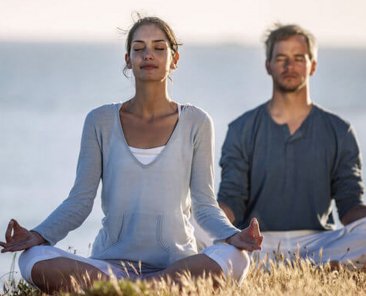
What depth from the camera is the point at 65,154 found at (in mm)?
26734

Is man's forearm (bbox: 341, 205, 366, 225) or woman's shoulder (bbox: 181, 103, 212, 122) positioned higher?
woman's shoulder (bbox: 181, 103, 212, 122)

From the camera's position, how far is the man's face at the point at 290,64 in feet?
33.4

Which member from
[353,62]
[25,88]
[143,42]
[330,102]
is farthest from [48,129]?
[353,62]

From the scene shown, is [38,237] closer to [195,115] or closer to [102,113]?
[102,113]

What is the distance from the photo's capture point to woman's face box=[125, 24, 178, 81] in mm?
8086

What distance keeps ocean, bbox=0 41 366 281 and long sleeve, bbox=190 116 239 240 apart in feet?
1.71

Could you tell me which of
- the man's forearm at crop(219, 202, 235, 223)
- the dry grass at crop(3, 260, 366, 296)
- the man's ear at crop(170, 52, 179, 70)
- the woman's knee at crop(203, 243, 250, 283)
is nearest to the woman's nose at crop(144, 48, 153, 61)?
the man's ear at crop(170, 52, 179, 70)

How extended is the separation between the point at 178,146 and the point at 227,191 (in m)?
2.01

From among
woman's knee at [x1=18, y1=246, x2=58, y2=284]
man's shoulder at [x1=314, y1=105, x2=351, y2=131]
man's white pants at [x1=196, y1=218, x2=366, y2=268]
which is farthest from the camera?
man's shoulder at [x1=314, y1=105, x2=351, y2=131]

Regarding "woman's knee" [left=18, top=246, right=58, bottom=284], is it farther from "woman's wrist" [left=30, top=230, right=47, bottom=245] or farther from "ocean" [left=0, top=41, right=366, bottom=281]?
"ocean" [left=0, top=41, right=366, bottom=281]

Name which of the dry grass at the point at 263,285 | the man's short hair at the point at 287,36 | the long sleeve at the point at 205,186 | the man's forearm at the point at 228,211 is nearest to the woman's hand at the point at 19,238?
the dry grass at the point at 263,285

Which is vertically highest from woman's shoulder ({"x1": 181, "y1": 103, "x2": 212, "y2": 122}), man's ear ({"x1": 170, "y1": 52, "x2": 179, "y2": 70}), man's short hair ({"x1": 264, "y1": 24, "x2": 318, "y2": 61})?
man's short hair ({"x1": 264, "y1": 24, "x2": 318, "y2": 61})

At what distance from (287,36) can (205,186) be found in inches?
98.3

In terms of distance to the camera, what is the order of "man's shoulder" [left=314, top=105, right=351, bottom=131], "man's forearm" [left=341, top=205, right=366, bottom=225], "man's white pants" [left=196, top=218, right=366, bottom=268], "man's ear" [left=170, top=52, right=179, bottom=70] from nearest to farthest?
"man's ear" [left=170, top=52, right=179, bottom=70]
"man's white pants" [left=196, top=218, right=366, bottom=268]
"man's forearm" [left=341, top=205, right=366, bottom=225]
"man's shoulder" [left=314, top=105, right=351, bottom=131]
